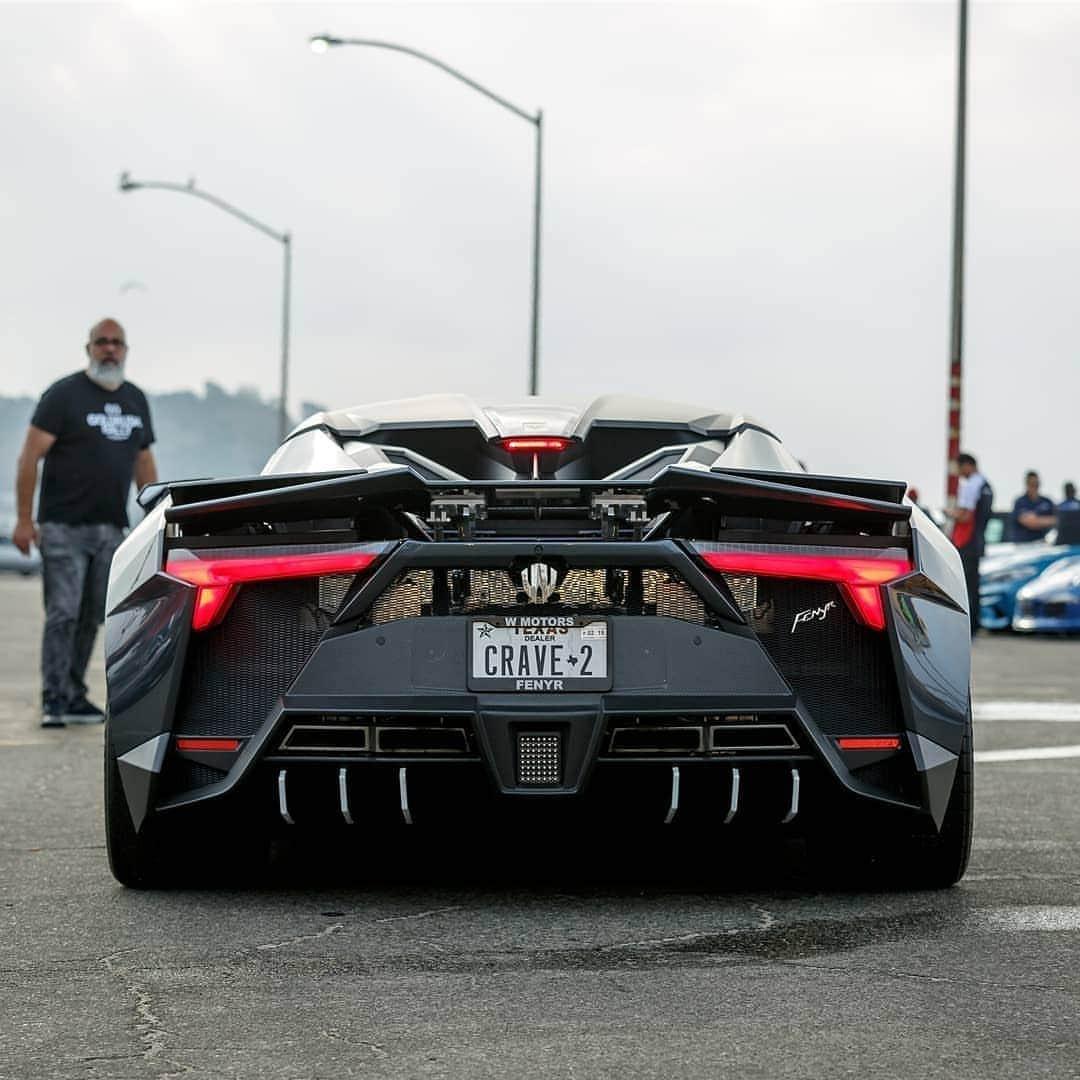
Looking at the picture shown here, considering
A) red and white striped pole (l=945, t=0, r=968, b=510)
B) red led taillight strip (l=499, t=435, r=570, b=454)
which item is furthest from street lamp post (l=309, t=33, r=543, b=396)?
red led taillight strip (l=499, t=435, r=570, b=454)

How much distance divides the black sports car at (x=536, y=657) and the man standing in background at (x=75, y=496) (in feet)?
17.0

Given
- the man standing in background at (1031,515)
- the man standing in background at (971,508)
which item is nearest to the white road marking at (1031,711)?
the man standing in background at (971,508)

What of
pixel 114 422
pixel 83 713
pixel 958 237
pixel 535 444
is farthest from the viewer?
pixel 958 237

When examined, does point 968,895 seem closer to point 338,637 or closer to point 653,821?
point 653,821

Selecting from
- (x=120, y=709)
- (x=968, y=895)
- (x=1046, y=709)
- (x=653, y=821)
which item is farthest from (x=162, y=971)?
(x=1046, y=709)

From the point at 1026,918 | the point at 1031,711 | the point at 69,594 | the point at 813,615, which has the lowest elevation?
the point at 1031,711

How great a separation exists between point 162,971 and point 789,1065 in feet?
4.88

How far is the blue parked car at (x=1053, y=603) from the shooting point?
20562 millimetres

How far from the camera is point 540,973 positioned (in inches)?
179

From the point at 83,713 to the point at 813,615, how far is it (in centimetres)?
623

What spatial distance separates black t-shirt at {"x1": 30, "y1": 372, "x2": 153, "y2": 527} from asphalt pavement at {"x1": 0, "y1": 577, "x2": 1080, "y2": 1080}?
4021 mm

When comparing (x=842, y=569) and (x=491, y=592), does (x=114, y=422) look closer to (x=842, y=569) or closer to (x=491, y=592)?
(x=491, y=592)

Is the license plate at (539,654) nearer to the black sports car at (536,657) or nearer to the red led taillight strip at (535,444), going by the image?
the black sports car at (536,657)

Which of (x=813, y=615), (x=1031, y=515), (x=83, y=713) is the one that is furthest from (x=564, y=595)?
(x=1031, y=515)
